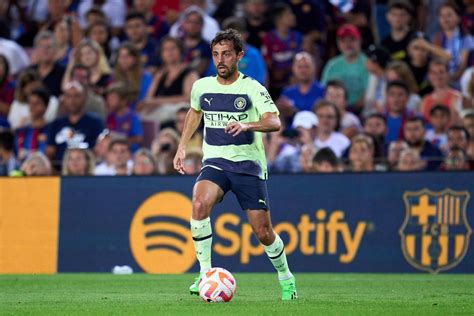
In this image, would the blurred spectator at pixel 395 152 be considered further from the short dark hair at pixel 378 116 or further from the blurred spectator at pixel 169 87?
the blurred spectator at pixel 169 87

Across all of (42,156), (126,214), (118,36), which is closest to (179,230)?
(126,214)

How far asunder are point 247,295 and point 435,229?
15.8 feet

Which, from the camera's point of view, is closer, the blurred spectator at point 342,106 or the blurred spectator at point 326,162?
the blurred spectator at point 326,162

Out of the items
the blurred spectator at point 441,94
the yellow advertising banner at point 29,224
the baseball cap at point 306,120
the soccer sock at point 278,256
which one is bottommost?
the yellow advertising banner at point 29,224

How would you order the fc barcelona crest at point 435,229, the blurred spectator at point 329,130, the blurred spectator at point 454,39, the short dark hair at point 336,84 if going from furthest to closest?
the blurred spectator at point 454,39 → the short dark hair at point 336,84 → the blurred spectator at point 329,130 → the fc barcelona crest at point 435,229

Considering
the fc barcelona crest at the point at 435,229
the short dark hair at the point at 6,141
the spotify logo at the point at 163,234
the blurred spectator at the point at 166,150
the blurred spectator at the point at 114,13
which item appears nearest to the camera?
the fc barcelona crest at the point at 435,229

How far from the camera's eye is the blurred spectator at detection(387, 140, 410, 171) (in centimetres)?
1754

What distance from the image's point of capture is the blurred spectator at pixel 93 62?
2153cm

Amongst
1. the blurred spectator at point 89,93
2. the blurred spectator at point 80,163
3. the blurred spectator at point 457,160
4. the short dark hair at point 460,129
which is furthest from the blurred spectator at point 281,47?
the blurred spectator at point 457,160

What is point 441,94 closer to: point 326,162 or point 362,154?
point 362,154

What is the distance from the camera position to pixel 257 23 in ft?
69.0

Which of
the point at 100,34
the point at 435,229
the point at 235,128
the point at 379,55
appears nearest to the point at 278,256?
the point at 235,128

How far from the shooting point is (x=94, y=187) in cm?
1736

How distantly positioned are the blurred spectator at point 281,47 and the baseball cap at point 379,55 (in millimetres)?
1539
